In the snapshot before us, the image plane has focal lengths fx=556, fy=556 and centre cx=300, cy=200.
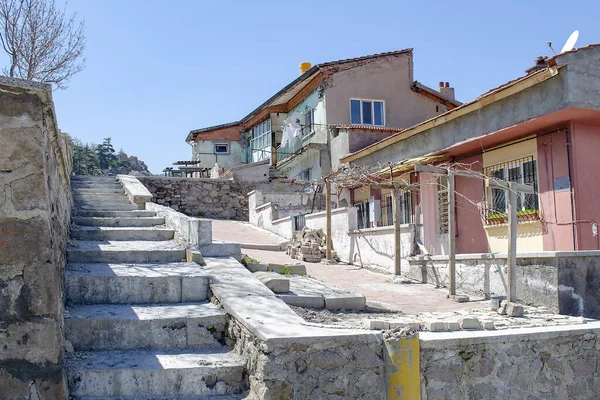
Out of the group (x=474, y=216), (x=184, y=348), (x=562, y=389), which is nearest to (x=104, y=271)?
(x=184, y=348)

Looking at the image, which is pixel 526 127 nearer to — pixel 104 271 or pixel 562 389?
pixel 562 389

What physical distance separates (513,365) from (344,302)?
2089mm

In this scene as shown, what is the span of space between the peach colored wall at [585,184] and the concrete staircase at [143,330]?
7.72 metres

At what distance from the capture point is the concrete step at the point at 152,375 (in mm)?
3898

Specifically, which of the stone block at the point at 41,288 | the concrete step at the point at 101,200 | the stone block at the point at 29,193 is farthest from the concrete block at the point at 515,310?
the concrete step at the point at 101,200

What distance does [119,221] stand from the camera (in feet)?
27.2

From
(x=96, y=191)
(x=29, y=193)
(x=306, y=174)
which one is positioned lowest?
(x=29, y=193)

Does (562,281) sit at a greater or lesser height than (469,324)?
greater

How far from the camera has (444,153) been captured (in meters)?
13.6

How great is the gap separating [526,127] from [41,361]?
9.86m

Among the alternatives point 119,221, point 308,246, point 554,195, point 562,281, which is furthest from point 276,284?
point 308,246

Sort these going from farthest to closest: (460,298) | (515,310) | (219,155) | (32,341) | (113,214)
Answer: (219,155), (113,214), (460,298), (515,310), (32,341)

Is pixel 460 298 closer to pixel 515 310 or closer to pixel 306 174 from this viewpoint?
pixel 515 310

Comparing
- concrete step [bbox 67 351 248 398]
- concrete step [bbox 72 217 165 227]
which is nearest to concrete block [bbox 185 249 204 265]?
concrete step [bbox 67 351 248 398]
